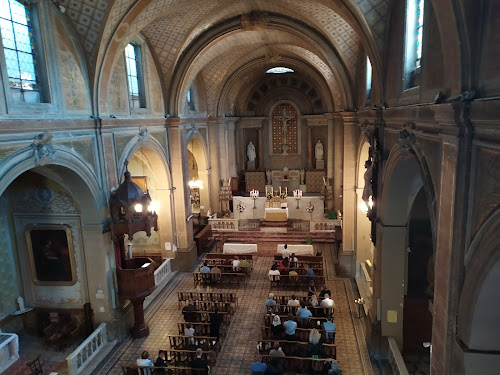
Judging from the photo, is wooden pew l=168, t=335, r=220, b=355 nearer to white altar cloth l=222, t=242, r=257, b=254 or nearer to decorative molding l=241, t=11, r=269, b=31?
white altar cloth l=222, t=242, r=257, b=254

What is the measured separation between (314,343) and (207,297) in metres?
5.24

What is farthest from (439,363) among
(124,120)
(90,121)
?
(124,120)

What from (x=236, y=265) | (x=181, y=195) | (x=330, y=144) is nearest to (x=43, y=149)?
(x=181, y=195)

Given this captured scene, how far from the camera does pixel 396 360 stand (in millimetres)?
8977

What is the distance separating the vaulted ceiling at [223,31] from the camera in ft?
32.2

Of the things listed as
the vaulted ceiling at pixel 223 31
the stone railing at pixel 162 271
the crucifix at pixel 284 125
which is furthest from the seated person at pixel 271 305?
the crucifix at pixel 284 125

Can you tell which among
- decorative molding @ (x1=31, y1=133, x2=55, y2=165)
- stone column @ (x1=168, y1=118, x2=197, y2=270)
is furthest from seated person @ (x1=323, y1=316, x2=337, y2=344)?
decorative molding @ (x1=31, y1=133, x2=55, y2=165)

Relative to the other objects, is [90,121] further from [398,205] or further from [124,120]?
[398,205]

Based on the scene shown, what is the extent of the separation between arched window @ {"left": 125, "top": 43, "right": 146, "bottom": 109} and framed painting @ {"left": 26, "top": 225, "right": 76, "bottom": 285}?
5.01 metres

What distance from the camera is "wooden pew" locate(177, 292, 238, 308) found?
44.6 feet

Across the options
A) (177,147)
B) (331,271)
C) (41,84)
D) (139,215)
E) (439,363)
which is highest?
(41,84)

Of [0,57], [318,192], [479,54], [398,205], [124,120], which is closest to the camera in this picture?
[479,54]

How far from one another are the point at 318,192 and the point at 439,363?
22.9m

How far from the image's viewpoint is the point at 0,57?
26.8 feet
